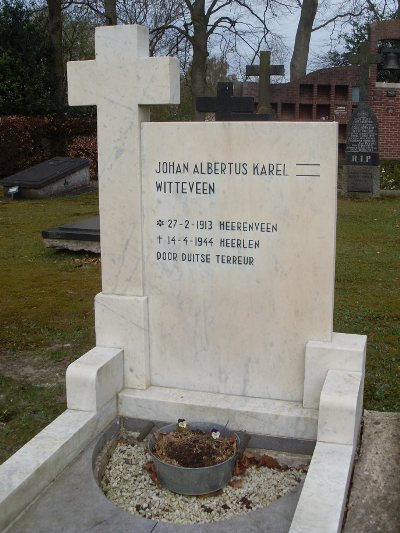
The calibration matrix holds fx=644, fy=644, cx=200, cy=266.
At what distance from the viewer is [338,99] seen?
62.3 ft

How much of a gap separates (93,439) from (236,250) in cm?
126

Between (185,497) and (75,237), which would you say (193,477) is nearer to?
(185,497)

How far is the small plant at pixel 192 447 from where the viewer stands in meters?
3.06

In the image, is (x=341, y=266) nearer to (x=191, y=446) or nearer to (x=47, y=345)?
(x=47, y=345)

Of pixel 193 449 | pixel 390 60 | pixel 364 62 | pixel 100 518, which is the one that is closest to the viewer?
pixel 100 518

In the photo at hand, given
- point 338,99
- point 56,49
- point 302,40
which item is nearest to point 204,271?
point 338,99

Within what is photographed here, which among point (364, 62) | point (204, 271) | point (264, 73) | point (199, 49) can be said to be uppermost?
point (199, 49)

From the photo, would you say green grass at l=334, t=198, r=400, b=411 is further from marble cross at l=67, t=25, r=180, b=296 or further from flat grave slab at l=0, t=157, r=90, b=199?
flat grave slab at l=0, t=157, r=90, b=199

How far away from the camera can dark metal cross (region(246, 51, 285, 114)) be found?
1508 centimetres

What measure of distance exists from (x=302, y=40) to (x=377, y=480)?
22.4 m

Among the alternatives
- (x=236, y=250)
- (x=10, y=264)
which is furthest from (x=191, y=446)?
(x=10, y=264)

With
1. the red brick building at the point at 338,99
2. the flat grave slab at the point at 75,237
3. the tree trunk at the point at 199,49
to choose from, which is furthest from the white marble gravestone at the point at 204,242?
the tree trunk at the point at 199,49

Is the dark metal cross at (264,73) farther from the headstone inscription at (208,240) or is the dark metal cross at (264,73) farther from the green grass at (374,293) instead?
the headstone inscription at (208,240)

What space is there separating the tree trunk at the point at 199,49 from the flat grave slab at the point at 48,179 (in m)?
7.10
